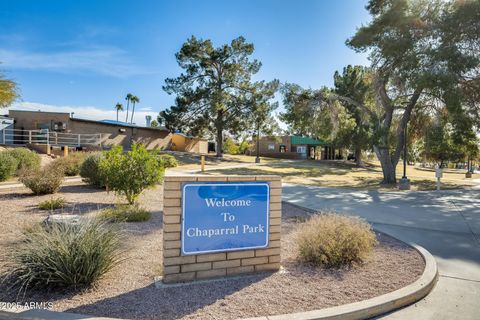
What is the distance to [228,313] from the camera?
3.24 metres

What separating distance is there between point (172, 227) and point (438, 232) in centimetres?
628

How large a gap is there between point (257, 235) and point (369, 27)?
60.7ft

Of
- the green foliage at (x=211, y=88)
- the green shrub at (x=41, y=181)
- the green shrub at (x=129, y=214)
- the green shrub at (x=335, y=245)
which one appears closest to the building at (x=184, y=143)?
the green foliage at (x=211, y=88)

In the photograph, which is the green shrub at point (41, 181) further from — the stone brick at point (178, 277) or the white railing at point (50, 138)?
→ the white railing at point (50, 138)

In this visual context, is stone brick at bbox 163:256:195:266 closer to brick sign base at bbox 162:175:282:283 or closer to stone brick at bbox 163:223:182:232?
brick sign base at bbox 162:175:282:283

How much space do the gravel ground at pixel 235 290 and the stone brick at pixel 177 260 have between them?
28 cm

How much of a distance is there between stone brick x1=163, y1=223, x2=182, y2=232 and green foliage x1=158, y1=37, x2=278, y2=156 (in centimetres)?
2962

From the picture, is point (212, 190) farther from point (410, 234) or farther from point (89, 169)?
point (89, 169)

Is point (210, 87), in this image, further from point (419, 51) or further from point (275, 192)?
point (275, 192)

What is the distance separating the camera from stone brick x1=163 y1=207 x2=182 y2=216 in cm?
384

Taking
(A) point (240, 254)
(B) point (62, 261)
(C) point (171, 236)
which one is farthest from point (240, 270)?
(B) point (62, 261)

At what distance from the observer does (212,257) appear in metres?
4.07

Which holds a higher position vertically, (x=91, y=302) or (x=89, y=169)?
(x=89, y=169)

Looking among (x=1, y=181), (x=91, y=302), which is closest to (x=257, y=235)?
(x=91, y=302)
